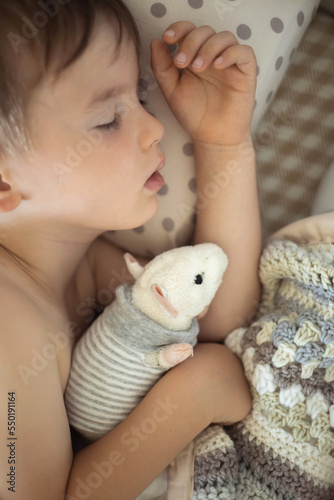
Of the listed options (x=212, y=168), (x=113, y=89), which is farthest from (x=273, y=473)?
(x=113, y=89)

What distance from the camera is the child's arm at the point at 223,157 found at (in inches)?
32.4

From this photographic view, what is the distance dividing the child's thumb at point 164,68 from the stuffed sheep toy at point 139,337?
285 mm

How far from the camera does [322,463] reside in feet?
2.56

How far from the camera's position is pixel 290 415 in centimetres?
78

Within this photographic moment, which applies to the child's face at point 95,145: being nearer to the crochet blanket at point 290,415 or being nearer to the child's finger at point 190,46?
the child's finger at point 190,46

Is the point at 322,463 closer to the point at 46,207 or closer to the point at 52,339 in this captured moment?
the point at 52,339

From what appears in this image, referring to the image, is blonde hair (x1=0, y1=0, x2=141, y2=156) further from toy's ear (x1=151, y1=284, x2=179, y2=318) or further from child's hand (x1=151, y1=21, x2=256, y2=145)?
toy's ear (x1=151, y1=284, x2=179, y2=318)

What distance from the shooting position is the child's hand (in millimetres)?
779

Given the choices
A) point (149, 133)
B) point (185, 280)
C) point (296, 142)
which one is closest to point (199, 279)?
point (185, 280)

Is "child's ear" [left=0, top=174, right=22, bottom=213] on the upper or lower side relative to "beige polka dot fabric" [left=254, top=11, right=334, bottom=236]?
upper

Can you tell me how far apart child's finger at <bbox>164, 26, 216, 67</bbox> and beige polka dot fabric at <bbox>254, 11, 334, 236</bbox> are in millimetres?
322

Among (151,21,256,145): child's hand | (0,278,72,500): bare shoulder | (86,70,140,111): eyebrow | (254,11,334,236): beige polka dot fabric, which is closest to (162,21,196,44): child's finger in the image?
(151,21,256,145): child's hand

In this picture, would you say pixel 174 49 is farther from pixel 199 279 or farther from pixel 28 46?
pixel 199 279

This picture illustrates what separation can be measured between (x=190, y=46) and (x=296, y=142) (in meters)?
0.39
